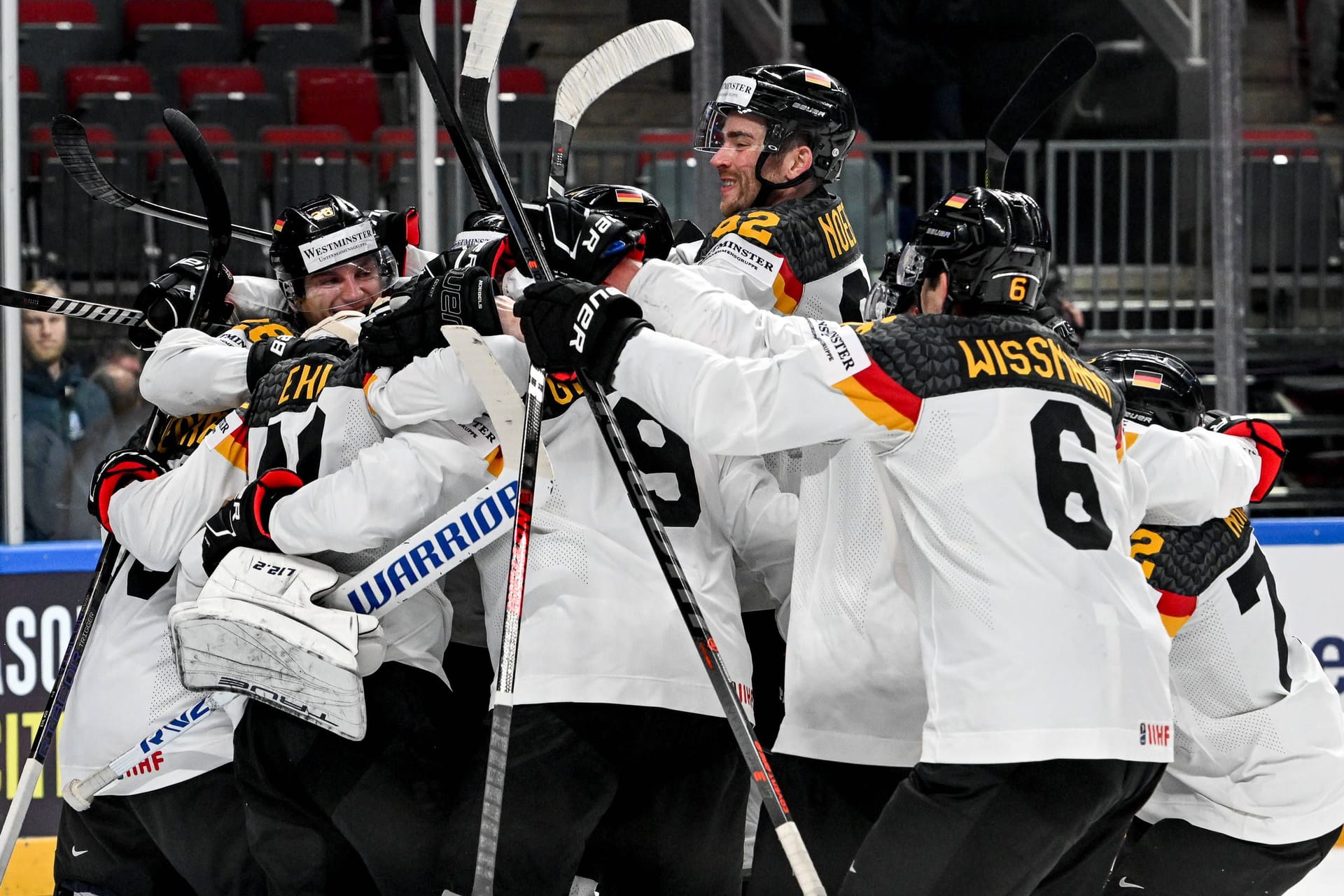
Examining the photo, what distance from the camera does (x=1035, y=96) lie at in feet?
9.20

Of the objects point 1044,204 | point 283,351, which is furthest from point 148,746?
point 1044,204

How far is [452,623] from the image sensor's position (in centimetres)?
268

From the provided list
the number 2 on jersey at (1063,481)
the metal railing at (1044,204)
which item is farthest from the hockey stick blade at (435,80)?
the metal railing at (1044,204)

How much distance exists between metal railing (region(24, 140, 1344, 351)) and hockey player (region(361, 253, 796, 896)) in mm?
2455

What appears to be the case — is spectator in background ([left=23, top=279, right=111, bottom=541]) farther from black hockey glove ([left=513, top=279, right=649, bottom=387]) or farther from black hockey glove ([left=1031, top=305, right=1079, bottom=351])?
black hockey glove ([left=1031, top=305, right=1079, bottom=351])

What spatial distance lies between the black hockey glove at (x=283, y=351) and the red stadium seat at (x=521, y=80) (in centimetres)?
281

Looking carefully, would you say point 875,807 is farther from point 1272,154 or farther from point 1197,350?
point 1272,154

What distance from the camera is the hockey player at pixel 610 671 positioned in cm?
220

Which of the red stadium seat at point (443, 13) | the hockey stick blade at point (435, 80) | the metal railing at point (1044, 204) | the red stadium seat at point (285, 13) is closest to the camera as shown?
the hockey stick blade at point (435, 80)

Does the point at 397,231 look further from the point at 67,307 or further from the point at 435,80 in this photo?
the point at 435,80

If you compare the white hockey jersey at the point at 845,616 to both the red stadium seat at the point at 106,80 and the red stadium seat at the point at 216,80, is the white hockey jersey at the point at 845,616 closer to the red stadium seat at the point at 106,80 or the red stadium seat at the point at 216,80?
the red stadium seat at the point at 106,80

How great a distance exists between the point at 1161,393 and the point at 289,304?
4.84 ft

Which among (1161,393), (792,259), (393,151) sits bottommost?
(1161,393)

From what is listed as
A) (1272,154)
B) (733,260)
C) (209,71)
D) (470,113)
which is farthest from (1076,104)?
(470,113)
